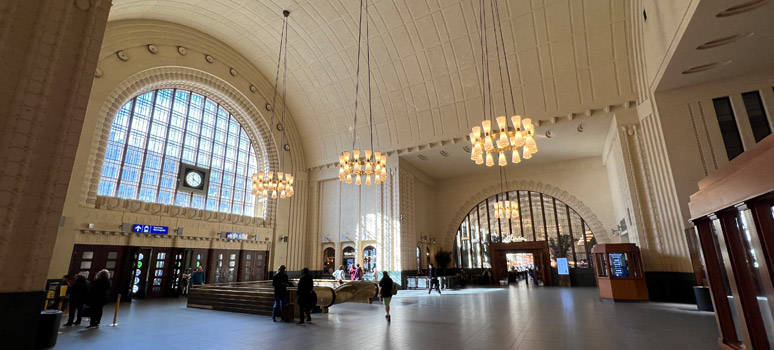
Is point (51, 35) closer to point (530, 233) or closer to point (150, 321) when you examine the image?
point (150, 321)

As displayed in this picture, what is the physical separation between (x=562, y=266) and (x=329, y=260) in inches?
470

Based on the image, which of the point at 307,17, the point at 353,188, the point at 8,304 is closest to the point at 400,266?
the point at 353,188

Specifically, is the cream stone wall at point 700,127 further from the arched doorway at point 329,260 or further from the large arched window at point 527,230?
the arched doorway at point 329,260

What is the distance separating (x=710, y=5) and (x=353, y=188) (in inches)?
566

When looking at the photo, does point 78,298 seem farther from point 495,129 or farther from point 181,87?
point 495,129

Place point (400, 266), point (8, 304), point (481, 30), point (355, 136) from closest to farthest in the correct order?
1. point (8, 304)
2. point (481, 30)
3. point (400, 266)
4. point (355, 136)

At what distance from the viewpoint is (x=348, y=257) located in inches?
683

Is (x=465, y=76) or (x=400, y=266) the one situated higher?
(x=465, y=76)

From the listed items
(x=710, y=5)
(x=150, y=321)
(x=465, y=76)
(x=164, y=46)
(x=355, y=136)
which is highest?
(x=164, y=46)

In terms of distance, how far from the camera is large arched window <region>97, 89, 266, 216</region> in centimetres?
1204

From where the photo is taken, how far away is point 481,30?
1252 cm

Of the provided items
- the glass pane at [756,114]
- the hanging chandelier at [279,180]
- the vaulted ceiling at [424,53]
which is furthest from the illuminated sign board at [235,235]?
the glass pane at [756,114]

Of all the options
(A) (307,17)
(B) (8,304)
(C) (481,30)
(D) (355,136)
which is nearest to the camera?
(B) (8,304)

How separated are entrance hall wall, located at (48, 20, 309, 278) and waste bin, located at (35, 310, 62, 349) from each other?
18.7 ft
